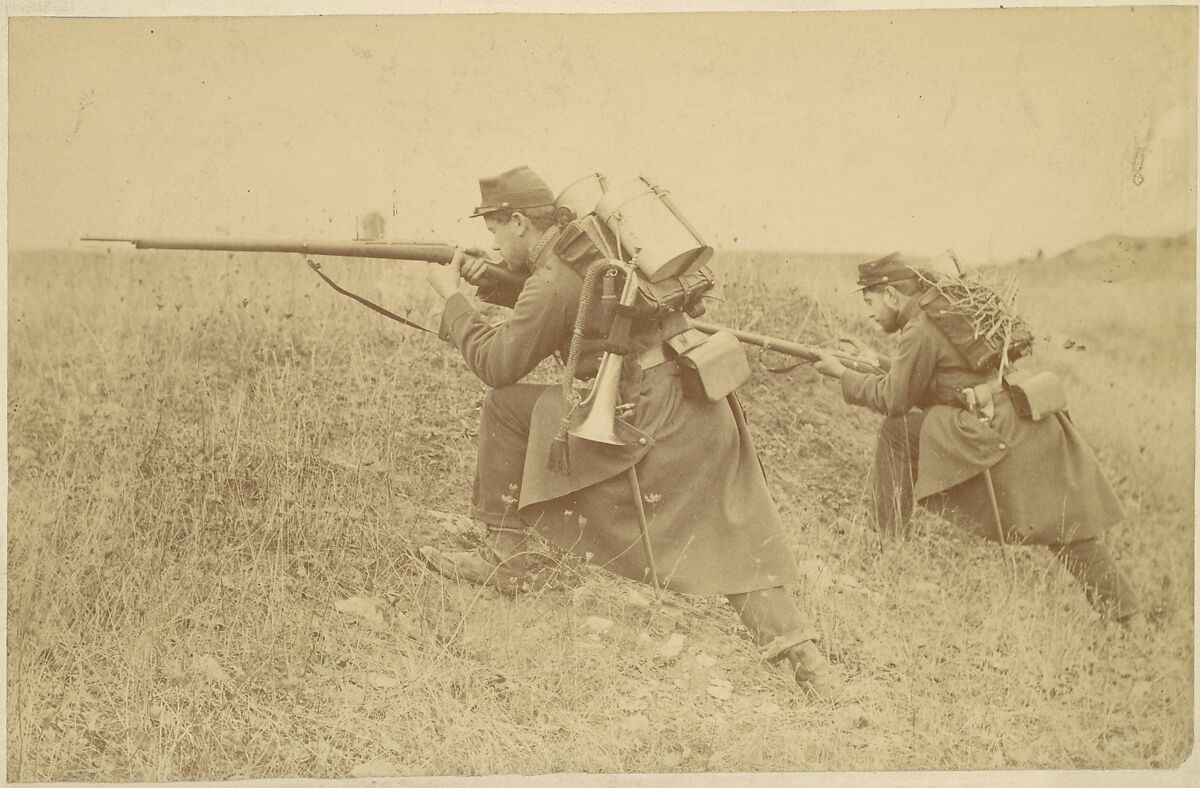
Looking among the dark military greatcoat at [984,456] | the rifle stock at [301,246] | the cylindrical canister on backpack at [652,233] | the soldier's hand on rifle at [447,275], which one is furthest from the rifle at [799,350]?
the rifle stock at [301,246]

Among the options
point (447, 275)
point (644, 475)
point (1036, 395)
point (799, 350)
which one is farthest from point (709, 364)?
point (1036, 395)

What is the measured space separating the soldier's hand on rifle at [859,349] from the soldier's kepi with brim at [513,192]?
1.44m

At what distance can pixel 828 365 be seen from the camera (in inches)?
204

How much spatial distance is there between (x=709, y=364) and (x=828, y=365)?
771mm

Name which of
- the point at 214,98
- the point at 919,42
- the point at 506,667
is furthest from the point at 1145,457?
the point at 214,98

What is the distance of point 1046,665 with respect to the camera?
5.10 metres

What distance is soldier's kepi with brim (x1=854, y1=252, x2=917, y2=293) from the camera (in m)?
5.11

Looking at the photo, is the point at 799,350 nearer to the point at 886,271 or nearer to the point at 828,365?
the point at 828,365

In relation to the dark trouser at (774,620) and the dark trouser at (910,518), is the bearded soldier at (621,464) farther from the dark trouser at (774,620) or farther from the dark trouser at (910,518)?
the dark trouser at (910,518)

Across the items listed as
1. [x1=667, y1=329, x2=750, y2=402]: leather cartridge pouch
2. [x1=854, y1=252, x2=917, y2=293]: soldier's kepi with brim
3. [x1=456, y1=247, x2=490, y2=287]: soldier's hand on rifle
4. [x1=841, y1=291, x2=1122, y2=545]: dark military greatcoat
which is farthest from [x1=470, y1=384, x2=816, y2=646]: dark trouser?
[x1=854, y1=252, x2=917, y2=293]: soldier's kepi with brim

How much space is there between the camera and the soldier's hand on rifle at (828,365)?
17.0 ft

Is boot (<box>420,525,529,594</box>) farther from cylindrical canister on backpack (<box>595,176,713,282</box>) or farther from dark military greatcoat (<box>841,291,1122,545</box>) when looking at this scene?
dark military greatcoat (<box>841,291,1122,545</box>)

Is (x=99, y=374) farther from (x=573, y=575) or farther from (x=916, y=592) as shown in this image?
(x=916, y=592)

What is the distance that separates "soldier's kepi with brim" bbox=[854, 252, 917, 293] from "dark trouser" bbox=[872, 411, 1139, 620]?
1.91 ft
